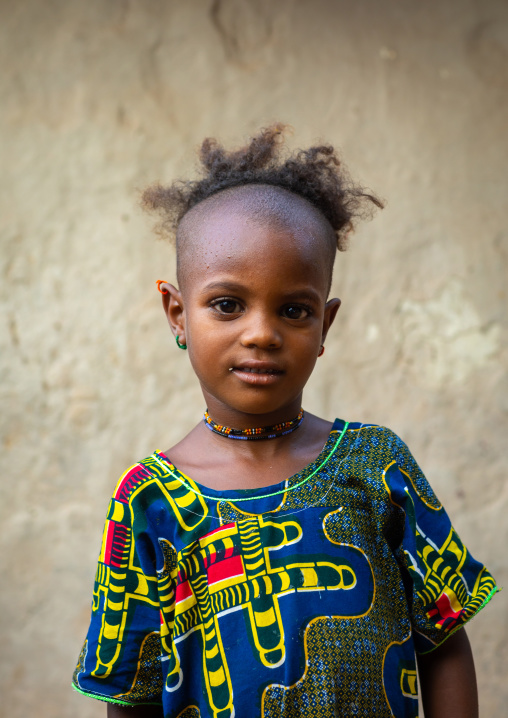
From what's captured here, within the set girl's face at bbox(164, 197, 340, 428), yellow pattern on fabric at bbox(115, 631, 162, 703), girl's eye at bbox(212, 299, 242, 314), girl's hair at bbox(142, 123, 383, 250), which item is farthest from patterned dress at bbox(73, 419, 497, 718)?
girl's hair at bbox(142, 123, 383, 250)

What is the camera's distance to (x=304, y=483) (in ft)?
3.73

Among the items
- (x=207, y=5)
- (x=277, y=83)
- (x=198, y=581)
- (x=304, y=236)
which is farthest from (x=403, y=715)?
(x=207, y=5)

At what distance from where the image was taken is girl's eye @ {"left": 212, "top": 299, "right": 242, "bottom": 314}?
1.11 meters

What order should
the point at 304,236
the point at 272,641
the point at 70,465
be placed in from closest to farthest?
the point at 272,641 → the point at 304,236 → the point at 70,465

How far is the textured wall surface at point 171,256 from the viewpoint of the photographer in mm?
2115

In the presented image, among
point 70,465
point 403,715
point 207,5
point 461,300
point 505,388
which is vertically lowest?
point 403,715

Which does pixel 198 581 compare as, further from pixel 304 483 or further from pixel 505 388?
pixel 505 388

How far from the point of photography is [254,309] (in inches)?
42.7

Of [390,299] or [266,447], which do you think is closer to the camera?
[266,447]

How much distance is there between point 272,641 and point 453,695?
35cm

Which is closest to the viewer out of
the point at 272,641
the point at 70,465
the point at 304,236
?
the point at 272,641

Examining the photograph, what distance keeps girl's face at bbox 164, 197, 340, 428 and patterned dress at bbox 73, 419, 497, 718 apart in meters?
0.17

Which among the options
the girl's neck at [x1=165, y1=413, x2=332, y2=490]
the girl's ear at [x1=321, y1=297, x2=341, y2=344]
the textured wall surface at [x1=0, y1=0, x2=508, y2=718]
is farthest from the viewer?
the textured wall surface at [x1=0, y1=0, x2=508, y2=718]

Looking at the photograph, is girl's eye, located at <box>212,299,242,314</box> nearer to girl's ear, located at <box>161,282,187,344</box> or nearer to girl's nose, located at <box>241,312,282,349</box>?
girl's nose, located at <box>241,312,282,349</box>
